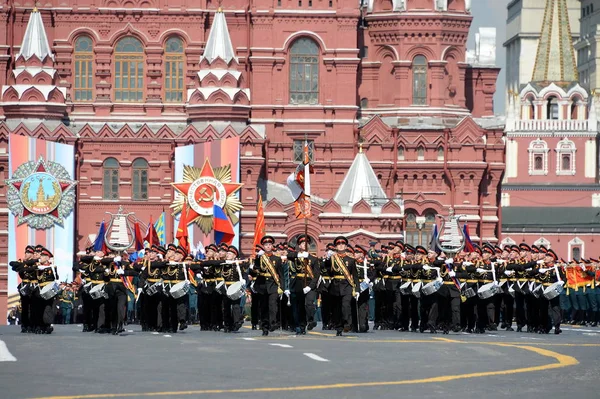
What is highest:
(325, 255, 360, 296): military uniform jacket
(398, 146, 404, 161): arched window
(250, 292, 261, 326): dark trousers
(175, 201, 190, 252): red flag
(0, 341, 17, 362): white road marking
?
(398, 146, 404, 161): arched window

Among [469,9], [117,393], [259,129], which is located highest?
[469,9]

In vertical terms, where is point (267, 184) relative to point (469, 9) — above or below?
below

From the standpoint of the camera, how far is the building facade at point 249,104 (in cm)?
7350

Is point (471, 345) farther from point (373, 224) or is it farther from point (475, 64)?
point (475, 64)

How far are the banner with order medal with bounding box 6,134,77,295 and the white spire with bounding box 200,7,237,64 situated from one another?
683 centimetres

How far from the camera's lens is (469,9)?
79188 mm

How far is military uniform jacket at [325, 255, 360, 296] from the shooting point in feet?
117

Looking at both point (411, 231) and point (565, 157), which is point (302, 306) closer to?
point (411, 231)

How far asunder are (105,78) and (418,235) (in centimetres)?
1346

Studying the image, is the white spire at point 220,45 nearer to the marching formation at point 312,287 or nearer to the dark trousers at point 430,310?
the marching formation at point 312,287

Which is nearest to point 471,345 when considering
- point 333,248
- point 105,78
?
point 333,248

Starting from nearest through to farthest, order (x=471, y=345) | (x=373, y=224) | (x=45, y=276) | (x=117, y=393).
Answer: (x=117, y=393) → (x=471, y=345) → (x=45, y=276) → (x=373, y=224)

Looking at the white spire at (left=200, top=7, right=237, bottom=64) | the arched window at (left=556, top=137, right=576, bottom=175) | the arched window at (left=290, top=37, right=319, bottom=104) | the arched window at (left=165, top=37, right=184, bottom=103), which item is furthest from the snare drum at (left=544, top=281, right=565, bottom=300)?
the arched window at (left=556, top=137, right=576, bottom=175)

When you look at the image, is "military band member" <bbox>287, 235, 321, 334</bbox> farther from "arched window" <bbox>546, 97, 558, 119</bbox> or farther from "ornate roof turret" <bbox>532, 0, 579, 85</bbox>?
"arched window" <bbox>546, 97, 558, 119</bbox>
